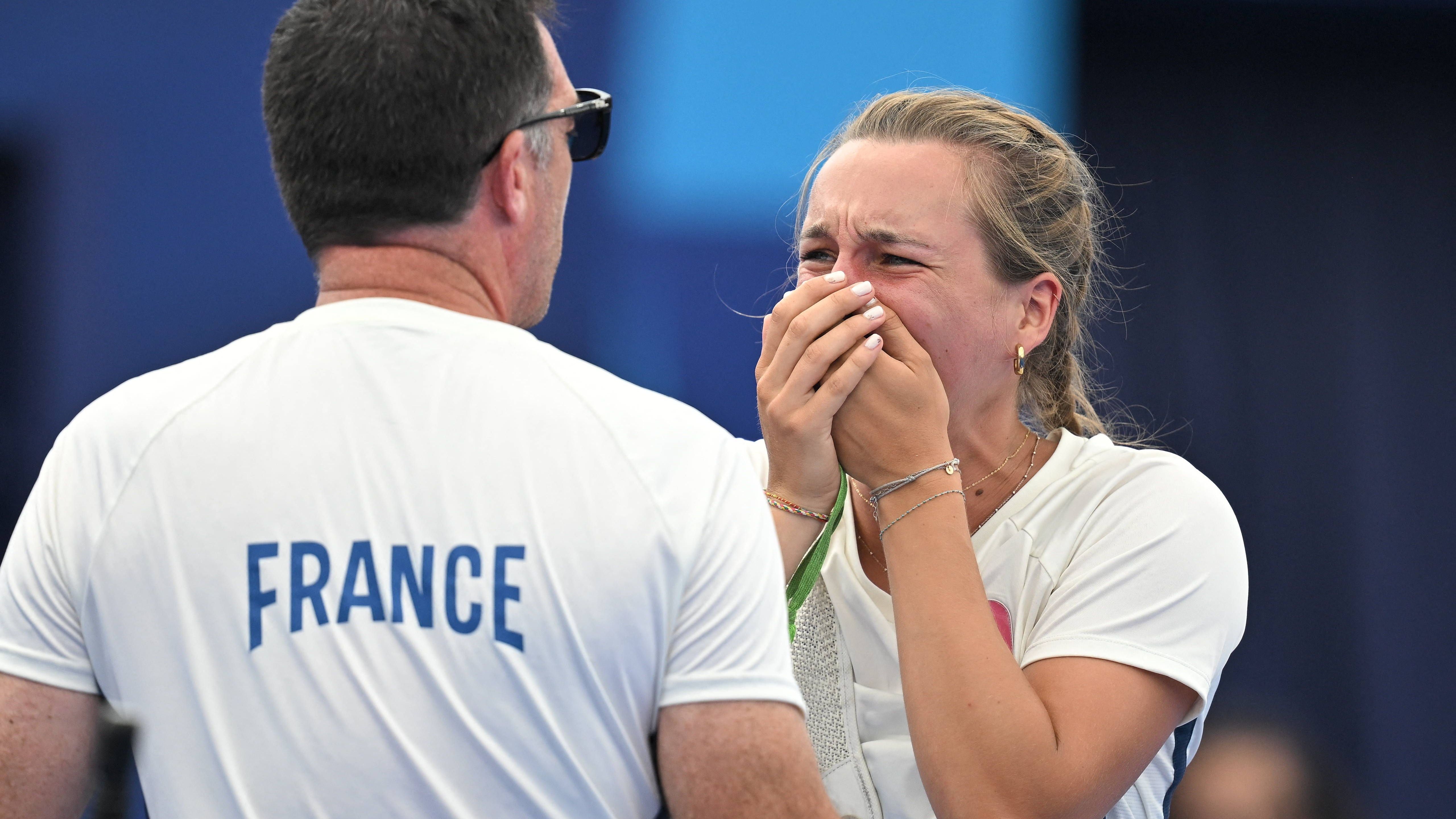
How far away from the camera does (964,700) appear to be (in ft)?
4.26

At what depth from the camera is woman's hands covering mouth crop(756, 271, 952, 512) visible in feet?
4.95

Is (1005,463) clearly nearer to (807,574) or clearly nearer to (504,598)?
(807,574)

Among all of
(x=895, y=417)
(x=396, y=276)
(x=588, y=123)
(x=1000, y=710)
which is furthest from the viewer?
(x=895, y=417)

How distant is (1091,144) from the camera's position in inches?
125

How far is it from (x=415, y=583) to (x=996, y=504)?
954mm

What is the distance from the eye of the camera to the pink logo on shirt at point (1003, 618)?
1474 millimetres

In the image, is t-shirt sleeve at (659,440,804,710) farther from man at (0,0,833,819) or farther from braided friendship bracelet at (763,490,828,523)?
braided friendship bracelet at (763,490,828,523)

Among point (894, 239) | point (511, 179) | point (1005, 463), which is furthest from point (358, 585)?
point (1005, 463)

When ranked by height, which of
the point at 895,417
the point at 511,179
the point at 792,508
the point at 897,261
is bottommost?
the point at 792,508

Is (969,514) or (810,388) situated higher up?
(810,388)

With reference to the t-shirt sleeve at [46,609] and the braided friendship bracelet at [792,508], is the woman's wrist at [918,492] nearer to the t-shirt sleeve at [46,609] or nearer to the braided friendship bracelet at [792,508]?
the braided friendship bracelet at [792,508]

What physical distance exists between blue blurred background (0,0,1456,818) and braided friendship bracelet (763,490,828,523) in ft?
4.20

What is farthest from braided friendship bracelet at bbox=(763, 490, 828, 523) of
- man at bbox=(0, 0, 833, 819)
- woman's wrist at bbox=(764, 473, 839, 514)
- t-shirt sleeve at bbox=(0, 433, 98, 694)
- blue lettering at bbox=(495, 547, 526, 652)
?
t-shirt sleeve at bbox=(0, 433, 98, 694)

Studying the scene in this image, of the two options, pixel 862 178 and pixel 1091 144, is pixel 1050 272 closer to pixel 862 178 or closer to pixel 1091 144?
pixel 862 178
